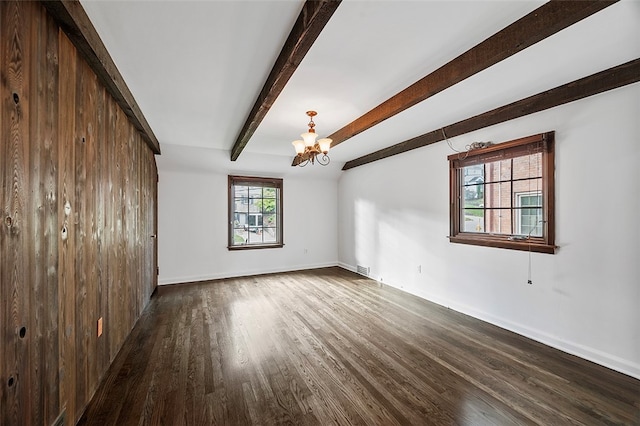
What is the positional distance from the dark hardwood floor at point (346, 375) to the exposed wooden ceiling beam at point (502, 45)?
2.38m

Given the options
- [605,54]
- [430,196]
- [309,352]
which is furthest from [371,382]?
[605,54]

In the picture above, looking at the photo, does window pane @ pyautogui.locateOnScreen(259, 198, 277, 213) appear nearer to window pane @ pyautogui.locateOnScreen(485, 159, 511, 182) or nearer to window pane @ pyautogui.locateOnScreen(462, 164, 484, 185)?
window pane @ pyautogui.locateOnScreen(462, 164, 484, 185)

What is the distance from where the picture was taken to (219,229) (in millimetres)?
5391

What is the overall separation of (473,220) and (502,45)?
2.23 m

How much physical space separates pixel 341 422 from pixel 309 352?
88cm

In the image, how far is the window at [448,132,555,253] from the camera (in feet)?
8.86

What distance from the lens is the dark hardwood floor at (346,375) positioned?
1.75 metres

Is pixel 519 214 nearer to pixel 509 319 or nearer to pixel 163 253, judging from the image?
pixel 509 319

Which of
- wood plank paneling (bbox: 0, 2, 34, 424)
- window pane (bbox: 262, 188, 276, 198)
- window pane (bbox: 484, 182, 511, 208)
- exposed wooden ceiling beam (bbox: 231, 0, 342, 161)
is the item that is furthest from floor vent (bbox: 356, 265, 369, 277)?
wood plank paneling (bbox: 0, 2, 34, 424)

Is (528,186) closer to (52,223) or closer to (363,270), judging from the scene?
(363,270)

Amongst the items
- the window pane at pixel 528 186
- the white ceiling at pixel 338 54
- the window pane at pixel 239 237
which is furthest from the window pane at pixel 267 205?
the window pane at pixel 528 186

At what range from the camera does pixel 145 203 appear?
3721 millimetres

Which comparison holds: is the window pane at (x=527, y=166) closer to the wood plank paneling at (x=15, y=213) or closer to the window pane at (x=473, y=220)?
the window pane at (x=473, y=220)

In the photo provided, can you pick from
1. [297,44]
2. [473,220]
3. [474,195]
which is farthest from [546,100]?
[297,44]
